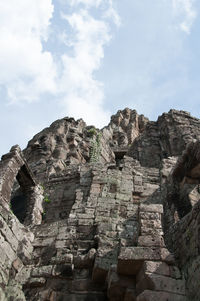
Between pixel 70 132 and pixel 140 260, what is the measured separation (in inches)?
683

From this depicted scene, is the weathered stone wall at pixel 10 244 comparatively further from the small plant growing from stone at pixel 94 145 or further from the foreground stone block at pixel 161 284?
the small plant growing from stone at pixel 94 145

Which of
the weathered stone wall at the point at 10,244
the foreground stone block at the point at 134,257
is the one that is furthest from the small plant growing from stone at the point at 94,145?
the foreground stone block at the point at 134,257

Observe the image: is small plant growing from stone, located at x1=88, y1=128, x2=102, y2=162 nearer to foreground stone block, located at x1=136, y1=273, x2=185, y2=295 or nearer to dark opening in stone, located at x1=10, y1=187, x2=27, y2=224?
dark opening in stone, located at x1=10, y1=187, x2=27, y2=224

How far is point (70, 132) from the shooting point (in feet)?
77.9

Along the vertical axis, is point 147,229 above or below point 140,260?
above

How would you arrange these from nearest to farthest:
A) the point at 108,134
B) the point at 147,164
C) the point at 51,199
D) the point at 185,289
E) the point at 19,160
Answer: the point at 185,289
the point at 19,160
the point at 51,199
the point at 147,164
the point at 108,134

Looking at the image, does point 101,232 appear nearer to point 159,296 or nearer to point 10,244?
point 10,244

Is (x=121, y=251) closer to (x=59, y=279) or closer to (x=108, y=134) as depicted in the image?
(x=59, y=279)

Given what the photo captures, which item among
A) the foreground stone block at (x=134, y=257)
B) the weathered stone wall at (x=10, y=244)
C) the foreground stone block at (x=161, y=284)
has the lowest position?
the foreground stone block at (x=161, y=284)

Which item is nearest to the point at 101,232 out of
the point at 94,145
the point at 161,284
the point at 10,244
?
the point at 10,244

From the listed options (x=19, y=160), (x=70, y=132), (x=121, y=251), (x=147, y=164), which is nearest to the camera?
(x=121, y=251)

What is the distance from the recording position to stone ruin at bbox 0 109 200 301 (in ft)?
23.0

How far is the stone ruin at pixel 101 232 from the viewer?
7.00 metres

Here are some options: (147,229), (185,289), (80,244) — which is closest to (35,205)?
(80,244)
